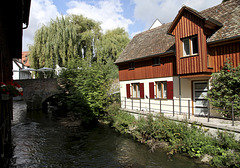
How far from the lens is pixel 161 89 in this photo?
1366 cm

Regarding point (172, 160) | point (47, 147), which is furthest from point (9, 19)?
point (172, 160)

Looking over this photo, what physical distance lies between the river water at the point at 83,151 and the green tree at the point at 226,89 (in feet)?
11.4

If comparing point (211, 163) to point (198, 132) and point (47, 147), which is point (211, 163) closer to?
point (198, 132)

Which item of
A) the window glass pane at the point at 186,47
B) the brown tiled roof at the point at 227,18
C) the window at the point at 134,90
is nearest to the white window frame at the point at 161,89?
the window at the point at 134,90

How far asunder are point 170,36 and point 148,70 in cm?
309

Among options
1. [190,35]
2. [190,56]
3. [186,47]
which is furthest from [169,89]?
[190,35]

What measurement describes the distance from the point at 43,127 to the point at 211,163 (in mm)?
12326

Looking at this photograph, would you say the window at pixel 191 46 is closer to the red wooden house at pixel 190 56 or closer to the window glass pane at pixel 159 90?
the red wooden house at pixel 190 56

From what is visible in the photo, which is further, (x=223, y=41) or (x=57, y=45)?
(x=57, y=45)

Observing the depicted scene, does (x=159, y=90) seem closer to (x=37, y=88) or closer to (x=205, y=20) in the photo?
(x=205, y=20)


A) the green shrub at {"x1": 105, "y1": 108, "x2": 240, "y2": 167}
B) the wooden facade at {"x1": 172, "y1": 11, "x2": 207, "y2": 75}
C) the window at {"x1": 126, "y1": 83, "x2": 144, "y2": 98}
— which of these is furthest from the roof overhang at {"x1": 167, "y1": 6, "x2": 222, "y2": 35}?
the window at {"x1": 126, "y1": 83, "x2": 144, "y2": 98}

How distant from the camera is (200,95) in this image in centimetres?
1123

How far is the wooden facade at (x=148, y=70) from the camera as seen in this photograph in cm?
1290

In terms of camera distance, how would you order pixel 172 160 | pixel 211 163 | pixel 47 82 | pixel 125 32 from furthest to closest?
pixel 125 32 < pixel 47 82 < pixel 172 160 < pixel 211 163
